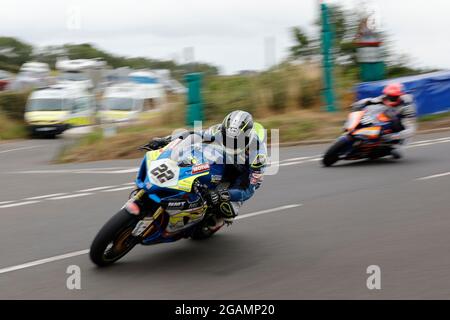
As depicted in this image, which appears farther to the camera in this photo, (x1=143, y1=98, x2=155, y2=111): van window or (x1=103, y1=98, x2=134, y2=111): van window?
(x1=103, y1=98, x2=134, y2=111): van window

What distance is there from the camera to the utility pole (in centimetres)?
2283

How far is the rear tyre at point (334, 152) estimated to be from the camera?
14312 mm

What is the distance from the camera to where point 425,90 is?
2192 centimetres

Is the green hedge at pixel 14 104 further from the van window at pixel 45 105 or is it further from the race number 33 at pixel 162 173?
the race number 33 at pixel 162 173

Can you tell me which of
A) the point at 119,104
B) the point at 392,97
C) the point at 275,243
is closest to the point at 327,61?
the point at 392,97

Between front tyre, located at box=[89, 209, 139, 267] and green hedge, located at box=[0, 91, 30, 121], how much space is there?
104 ft

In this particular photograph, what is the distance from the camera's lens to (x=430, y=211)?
1018cm

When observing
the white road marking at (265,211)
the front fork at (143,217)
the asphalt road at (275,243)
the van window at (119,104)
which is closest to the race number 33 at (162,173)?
the front fork at (143,217)

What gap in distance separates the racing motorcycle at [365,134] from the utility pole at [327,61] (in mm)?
8524

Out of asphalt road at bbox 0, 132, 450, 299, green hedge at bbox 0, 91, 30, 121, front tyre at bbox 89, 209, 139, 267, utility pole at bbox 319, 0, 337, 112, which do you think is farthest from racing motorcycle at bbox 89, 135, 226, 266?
green hedge at bbox 0, 91, 30, 121

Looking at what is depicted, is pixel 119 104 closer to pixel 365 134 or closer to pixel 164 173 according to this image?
pixel 365 134

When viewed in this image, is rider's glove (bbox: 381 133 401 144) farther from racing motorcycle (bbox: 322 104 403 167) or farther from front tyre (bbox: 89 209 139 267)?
front tyre (bbox: 89 209 139 267)

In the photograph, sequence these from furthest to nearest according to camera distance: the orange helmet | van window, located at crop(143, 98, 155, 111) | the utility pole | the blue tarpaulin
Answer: van window, located at crop(143, 98, 155, 111)
the utility pole
the blue tarpaulin
the orange helmet
